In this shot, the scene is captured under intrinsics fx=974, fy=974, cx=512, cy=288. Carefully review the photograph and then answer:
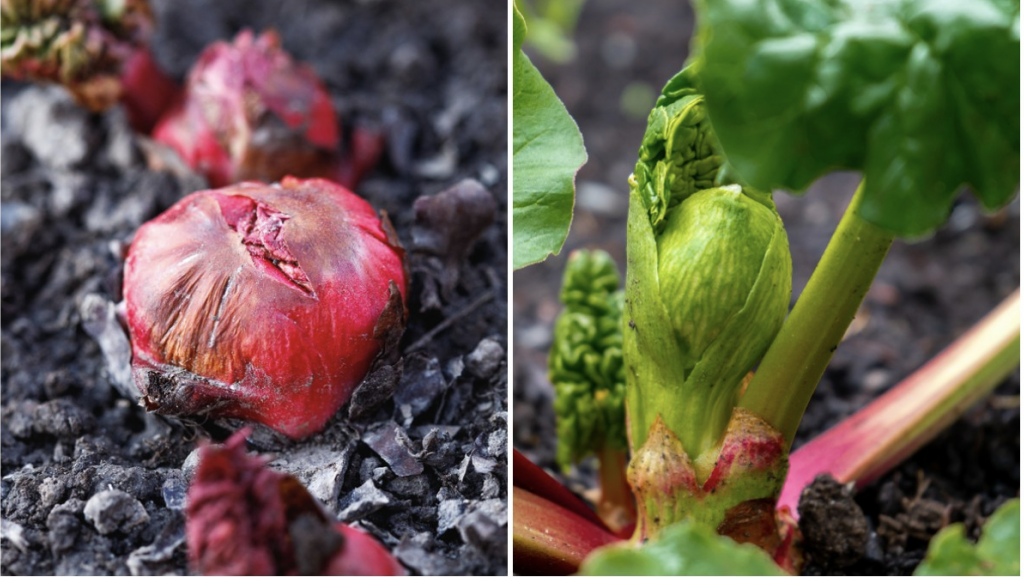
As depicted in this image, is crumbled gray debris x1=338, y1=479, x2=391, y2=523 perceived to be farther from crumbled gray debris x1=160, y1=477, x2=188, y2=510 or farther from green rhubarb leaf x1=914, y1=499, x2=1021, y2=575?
green rhubarb leaf x1=914, y1=499, x2=1021, y2=575

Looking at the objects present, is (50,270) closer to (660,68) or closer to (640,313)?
(640,313)

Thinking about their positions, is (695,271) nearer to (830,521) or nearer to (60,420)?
(830,521)

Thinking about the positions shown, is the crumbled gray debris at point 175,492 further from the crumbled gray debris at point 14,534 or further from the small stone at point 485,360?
the small stone at point 485,360

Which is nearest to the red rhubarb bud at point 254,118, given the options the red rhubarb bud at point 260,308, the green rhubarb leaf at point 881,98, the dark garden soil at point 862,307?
the red rhubarb bud at point 260,308

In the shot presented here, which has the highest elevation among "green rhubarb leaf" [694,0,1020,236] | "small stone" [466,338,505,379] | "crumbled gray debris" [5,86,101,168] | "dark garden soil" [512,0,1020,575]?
"green rhubarb leaf" [694,0,1020,236]

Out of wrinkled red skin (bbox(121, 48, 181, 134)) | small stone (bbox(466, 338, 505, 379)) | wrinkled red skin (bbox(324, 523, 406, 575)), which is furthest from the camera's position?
wrinkled red skin (bbox(121, 48, 181, 134))

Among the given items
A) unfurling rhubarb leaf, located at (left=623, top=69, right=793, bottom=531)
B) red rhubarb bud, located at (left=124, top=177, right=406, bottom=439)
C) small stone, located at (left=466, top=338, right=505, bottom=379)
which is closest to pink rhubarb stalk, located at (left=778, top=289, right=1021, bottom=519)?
unfurling rhubarb leaf, located at (left=623, top=69, right=793, bottom=531)

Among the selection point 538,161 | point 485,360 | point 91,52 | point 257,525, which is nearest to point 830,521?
point 485,360
